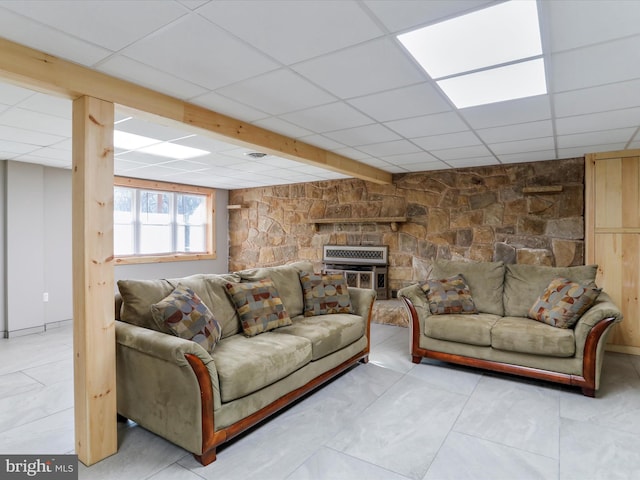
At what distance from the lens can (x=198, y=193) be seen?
701cm

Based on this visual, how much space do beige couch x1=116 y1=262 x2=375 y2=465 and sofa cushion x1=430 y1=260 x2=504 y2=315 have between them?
5.49 feet

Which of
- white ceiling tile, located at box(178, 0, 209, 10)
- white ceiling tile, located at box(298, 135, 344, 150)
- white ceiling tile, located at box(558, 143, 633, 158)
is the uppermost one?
white ceiling tile, located at box(298, 135, 344, 150)

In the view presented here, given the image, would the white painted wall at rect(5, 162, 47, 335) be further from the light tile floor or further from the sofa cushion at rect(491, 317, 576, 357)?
the sofa cushion at rect(491, 317, 576, 357)

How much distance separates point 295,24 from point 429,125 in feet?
5.98

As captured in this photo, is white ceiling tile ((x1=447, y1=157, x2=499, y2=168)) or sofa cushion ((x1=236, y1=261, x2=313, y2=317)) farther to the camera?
white ceiling tile ((x1=447, y1=157, x2=499, y2=168))

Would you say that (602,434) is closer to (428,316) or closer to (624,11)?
(428,316)

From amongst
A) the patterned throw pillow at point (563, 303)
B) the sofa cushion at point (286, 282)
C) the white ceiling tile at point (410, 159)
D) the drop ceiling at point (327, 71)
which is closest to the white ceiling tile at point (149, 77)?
the drop ceiling at point (327, 71)

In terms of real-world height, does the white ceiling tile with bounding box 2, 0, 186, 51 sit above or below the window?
above

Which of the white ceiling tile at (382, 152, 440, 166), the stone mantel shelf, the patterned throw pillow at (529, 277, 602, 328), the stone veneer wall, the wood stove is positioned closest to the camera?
the patterned throw pillow at (529, 277, 602, 328)

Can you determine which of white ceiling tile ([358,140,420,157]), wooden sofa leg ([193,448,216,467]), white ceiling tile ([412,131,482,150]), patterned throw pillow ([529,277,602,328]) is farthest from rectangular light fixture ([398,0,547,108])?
wooden sofa leg ([193,448,216,467])

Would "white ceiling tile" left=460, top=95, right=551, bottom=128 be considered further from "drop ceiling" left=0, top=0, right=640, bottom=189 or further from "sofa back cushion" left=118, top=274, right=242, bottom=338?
"sofa back cushion" left=118, top=274, right=242, bottom=338

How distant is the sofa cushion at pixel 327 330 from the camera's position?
3002mm

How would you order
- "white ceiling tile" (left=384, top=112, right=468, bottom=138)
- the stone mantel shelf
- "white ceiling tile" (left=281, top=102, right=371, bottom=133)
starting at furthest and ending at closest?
the stone mantel shelf → "white ceiling tile" (left=384, top=112, right=468, bottom=138) → "white ceiling tile" (left=281, top=102, right=371, bottom=133)

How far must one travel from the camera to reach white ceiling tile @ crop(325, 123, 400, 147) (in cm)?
327
